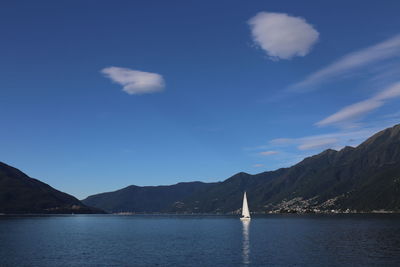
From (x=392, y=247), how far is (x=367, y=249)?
732 centimetres

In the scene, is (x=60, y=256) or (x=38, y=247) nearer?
(x=60, y=256)

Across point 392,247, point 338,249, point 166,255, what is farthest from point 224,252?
point 392,247

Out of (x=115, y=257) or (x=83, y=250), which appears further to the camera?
(x=83, y=250)

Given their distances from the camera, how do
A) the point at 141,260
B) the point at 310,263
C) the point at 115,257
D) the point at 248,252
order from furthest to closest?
the point at 248,252 < the point at 115,257 < the point at 141,260 < the point at 310,263

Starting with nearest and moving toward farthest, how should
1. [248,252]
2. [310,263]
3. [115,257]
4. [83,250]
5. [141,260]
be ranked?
[310,263] → [141,260] → [115,257] → [248,252] → [83,250]

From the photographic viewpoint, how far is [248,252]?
97.3m

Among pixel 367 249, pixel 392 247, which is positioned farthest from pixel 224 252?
pixel 392 247

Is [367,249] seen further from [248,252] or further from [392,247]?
[248,252]

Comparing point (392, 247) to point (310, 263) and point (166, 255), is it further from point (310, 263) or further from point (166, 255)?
point (166, 255)

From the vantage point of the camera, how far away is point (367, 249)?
9812 cm

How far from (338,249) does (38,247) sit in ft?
276

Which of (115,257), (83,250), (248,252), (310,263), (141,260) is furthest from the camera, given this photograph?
(83,250)

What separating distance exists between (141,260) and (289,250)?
3938 cm

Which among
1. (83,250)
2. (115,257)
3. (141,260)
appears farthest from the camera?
(83,250)
